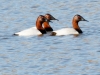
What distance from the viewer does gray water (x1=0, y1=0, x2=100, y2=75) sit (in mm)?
15930

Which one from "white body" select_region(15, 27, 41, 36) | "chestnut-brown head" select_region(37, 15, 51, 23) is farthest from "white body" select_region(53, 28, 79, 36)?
"chestnut-brown head" select_region(37, 15, 51, 23)

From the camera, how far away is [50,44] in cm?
1934

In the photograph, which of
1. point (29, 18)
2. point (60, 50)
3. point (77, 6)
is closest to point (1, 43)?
Result: point (60, 50)

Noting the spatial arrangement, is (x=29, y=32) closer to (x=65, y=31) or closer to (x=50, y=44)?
(x=65, y=31)

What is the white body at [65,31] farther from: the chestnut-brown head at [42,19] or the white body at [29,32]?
the chestnut-brown head at [42,19]

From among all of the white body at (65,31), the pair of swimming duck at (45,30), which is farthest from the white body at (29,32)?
the white body at (65,31)

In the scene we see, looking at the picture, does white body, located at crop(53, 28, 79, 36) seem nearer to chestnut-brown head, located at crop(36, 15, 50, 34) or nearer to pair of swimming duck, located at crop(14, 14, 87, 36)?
pair of swimming duck, located at crop(14, 14, 87, 36)

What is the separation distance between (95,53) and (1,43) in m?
3.46

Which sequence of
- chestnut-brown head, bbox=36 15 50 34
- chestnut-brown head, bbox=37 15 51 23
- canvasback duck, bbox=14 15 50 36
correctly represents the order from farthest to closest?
chestnut-brown head, bbox=37 15 51 23
chestnut-brown head, bbox=36 15 50 34
canvasback duck, bbox=14 15 50 36

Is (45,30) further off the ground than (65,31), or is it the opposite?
(65,31)

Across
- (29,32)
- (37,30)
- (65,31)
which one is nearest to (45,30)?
(37,30)

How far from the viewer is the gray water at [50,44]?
627 inches

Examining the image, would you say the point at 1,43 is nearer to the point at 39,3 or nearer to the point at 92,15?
the point at 92,15

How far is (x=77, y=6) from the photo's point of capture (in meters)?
27.3
